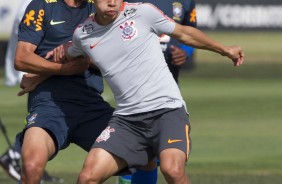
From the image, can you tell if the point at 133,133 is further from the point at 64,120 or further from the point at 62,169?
the point at 62,169

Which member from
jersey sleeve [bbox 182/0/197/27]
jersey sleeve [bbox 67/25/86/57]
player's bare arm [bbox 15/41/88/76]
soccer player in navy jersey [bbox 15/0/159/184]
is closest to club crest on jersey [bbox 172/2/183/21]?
jersey sleeve [bbox 182/0/197/27]

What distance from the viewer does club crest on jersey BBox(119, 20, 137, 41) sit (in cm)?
872

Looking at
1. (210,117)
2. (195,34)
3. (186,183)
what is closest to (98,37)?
(195,34)

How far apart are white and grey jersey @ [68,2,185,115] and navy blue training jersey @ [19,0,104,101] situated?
0.56m

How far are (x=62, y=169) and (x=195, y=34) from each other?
5.46 meters

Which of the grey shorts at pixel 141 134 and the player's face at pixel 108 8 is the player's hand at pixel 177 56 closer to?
the grey shorts at pixel 141 134

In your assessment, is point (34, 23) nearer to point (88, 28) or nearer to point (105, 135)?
point (88, 28)

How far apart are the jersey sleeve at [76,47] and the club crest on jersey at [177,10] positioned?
220cm

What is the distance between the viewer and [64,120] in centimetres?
936

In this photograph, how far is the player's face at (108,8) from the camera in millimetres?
8631

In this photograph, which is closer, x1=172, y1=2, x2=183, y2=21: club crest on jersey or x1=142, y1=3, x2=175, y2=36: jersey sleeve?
x1=142, y1=3, x2=175, y2=36: jersey sleeve

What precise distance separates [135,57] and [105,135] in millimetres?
667

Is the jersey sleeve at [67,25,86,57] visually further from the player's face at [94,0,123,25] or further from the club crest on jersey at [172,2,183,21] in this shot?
Result: the club crest on jersey at [172,2,183,21]

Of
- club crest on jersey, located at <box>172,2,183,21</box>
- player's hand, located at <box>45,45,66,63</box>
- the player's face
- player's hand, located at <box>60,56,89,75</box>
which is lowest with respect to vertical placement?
club crest on jersey, located at <box>172,2,183,21</box>
